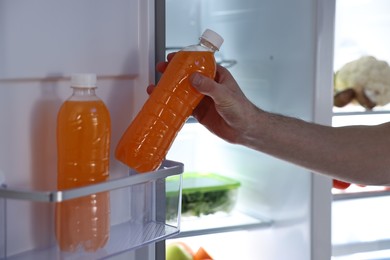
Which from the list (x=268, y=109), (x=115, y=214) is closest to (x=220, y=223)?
(x=268, y=109)

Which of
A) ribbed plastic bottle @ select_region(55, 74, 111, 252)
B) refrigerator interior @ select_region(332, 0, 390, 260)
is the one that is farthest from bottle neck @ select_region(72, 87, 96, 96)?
refrigerator interior @ select_region(332, 0, 390, 260)

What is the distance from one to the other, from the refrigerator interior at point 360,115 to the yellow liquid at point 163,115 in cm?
102

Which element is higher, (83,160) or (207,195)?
(83,160)

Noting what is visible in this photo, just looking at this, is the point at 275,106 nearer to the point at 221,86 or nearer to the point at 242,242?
the point at 242,242

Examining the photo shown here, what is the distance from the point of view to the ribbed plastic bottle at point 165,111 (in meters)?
0.97

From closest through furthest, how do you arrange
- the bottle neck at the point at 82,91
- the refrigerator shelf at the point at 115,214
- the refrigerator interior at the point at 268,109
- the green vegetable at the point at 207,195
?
1. the refrigerator shelf at the point at 115,214
2. the bottle neck at the point at 82,91
3. the refrigerator interior at the point at 268,109
4. the green vegetable at the point at 207,195

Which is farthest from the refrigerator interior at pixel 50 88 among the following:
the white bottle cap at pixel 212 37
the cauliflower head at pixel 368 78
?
the cauliflower head at pixel 368 78

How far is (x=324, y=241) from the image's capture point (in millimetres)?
1540

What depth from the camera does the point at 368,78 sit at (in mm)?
1923

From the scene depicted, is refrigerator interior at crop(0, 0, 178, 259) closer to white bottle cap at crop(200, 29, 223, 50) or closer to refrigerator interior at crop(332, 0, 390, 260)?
white bottle cap at crop(200, 29, 223, 50)

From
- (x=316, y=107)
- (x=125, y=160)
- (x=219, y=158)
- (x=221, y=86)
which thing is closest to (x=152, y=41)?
(x=221, y=86)

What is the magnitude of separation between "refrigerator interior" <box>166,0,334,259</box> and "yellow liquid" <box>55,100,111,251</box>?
574mm

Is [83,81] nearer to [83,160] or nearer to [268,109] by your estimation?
[83,160]

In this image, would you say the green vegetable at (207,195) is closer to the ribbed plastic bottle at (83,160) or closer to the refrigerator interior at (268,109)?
the refrigerator interior at (268,109)
